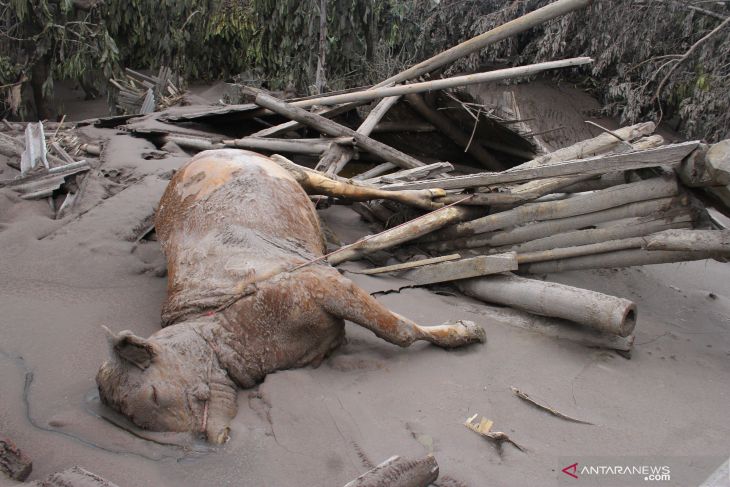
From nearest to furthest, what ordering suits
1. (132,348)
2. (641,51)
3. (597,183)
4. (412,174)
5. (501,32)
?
1. (132,348)
2. (597,183)
3. (412,174)
4. (501,32)
5. (641,51)

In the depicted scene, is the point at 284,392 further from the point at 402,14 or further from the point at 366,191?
the point at 402,14

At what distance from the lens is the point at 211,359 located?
2.69m

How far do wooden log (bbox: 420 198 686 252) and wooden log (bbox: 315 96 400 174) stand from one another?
1.39m

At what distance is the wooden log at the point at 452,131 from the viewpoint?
22.4ft

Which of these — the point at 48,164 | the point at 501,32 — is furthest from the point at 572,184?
the point at 48,164

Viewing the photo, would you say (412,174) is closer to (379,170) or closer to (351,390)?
(379,170)

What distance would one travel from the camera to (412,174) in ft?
18.3

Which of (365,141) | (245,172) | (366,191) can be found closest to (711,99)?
(365,141)

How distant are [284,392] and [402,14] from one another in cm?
1073

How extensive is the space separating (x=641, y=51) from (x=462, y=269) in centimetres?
818

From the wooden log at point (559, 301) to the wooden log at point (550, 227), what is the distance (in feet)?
1.41

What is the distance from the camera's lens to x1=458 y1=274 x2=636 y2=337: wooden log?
11.5ft

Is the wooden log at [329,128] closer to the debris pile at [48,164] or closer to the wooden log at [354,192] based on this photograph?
the wooden log at [354,192]

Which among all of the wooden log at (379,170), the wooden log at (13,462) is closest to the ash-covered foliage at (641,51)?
the wooden log at (379,170)
